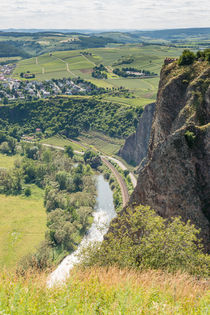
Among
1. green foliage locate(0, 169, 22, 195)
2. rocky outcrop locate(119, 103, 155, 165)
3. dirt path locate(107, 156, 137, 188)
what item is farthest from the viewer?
rocky outcrop locate(119, 103, 155, 165)

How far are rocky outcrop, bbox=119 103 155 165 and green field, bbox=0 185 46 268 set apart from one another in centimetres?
5903

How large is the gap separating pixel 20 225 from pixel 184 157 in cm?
7614

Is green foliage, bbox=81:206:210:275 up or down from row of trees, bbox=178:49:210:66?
down

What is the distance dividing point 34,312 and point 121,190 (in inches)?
4355

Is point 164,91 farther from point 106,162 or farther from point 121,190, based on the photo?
point 106,162

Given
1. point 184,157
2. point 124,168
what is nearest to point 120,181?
point 124,168

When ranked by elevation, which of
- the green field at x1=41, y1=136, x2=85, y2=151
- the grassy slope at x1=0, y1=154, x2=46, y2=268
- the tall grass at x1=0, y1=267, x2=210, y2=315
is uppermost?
the tall grass at x1=0, y1=267, x2=210, y2=315

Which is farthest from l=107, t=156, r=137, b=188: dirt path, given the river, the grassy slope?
the grassy slope

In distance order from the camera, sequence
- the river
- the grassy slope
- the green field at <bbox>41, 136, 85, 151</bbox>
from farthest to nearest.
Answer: the green field at <bbox>41, 136, 85, 151</bbox> < the river < the grassy slope

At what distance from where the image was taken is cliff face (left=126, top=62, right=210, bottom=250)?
37375mm

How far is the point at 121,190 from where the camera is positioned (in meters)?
122

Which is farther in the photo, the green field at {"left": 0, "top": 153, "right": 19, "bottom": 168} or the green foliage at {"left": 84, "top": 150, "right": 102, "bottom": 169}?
the green foliage at {"left": 84, "top": 150, "right": 102, "bottom": 169}

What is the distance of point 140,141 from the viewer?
494ft

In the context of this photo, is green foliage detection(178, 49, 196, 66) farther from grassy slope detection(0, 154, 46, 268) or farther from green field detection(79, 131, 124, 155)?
green field detection(79, 131, 124, 155)
